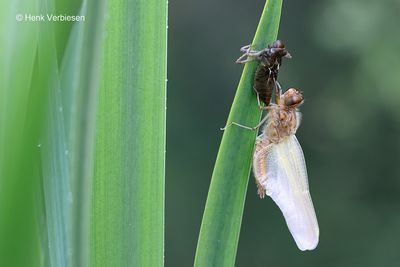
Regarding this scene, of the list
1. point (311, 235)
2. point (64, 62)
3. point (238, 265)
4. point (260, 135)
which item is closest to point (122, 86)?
point (64, 62)

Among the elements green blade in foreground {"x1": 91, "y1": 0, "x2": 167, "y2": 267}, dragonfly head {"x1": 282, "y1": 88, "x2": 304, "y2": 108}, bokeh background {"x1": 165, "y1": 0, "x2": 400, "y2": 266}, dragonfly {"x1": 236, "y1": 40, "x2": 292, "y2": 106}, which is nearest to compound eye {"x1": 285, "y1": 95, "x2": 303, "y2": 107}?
dragonfly head {"x1": 282, "y1": 88, "x2": 304, "y2": 108}

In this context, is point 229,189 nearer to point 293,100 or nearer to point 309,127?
point 293,100

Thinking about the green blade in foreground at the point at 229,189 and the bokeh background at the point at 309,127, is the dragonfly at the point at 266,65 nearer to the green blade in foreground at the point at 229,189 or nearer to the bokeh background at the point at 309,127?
the green blade in foreground at the point at 229,189

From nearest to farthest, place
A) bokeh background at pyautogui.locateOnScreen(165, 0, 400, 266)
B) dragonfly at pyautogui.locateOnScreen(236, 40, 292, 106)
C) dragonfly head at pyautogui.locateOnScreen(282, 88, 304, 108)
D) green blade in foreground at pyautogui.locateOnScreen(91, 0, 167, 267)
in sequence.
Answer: green blade in foreground at pyautogui.locateOnScreen(91, 0, 167, 267) → dragonfly at pyautogui.locateOnScreen(236, 40, 292, 106) → dragonfly head at pyautogui.locateOnScreen(282, 88, 304, 108) → bokeh background at pyautogui.locateOnScreen(165, 0, 400, 266)

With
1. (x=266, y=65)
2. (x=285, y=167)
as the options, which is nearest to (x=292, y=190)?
(x=285, y=167)

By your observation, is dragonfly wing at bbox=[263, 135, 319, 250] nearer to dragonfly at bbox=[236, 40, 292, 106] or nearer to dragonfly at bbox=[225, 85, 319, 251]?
dragonfly at bbox=[225, 85, 319, 251]

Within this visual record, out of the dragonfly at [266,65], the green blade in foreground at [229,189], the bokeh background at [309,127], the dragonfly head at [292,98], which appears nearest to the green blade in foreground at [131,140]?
the green blade in foreground at [229,189]
